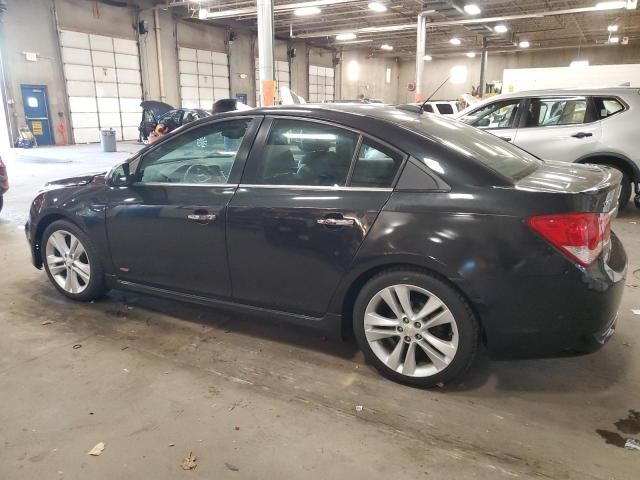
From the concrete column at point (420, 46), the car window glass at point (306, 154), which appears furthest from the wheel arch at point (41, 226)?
the concrete column at point (420, 46)

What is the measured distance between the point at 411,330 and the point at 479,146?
110cm

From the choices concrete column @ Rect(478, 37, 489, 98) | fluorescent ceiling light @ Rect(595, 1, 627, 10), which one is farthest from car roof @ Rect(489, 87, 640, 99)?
concrete column @ Rect(478, 37, 489, 98)

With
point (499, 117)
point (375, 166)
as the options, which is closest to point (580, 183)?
point (375, 166)

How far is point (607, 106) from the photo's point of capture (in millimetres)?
6270

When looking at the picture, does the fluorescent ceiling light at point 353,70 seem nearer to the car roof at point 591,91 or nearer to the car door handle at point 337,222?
the car roof at point 591,91

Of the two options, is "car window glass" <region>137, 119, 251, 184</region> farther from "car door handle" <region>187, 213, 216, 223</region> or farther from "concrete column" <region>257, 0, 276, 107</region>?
"concrete column" <region>257, 0, 276, 107</region>

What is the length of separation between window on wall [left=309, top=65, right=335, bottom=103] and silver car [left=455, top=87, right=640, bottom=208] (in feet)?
78.5

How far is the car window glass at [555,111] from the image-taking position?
6.39m

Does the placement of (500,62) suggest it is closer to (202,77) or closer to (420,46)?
(420,46)

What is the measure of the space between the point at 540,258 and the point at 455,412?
848 millimetres

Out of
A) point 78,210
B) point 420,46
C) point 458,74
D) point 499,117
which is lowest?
point 78,210

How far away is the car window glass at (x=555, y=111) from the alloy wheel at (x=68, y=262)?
5.75 m

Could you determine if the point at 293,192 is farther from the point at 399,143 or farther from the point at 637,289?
the point at 637,289

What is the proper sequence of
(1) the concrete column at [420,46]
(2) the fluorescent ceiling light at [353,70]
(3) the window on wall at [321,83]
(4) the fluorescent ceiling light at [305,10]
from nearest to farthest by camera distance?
(4) the fluorescent ceiling light at [305,10] → (1) the concrete column at [420,46] → (3) the window on wall at [321,83] → (2) the fluorescent ceiling light at [353,70]
